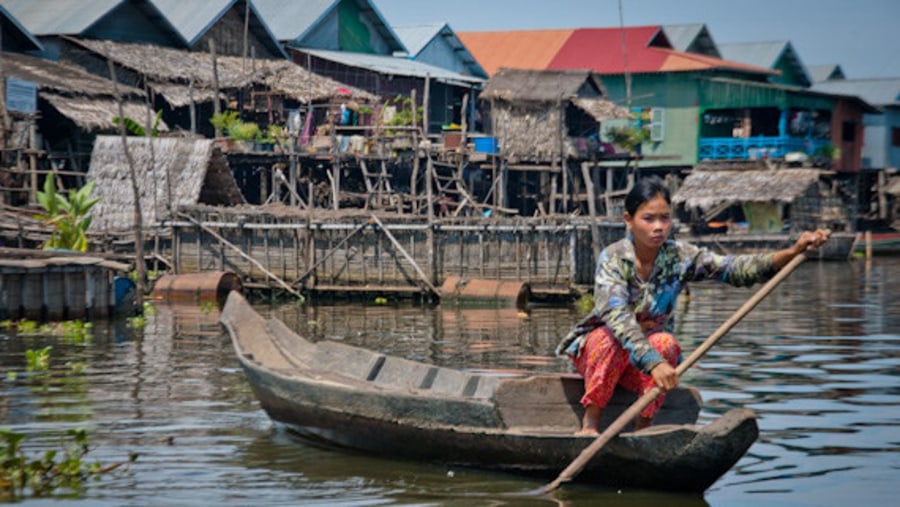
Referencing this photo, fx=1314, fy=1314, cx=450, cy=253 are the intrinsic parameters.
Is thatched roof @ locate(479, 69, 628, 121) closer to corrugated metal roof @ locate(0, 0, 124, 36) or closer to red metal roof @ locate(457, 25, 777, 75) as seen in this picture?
red metal roof @ locate(457, 25, 777, 75)

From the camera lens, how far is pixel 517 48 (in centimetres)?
4206

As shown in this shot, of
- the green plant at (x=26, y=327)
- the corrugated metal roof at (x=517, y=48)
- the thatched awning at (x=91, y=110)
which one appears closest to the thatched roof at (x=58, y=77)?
the thatched awning at (x=91, y=110)

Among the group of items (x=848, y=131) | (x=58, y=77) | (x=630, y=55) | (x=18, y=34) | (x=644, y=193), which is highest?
(x=630, y=55)

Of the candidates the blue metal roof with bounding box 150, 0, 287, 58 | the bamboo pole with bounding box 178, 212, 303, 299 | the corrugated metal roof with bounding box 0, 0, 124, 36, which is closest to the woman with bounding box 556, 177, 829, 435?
the bamboo pole with bounding box 178, 212, 303, 299

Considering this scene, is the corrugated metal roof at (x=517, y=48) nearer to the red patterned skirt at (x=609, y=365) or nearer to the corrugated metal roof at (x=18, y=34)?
the corrugated metal roof at (x=18, y=34)

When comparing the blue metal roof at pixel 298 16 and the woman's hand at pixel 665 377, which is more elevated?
the blue metal roof at pixel 298 16

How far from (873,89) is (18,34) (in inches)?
1116

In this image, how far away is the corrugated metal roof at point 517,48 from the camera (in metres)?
41.1

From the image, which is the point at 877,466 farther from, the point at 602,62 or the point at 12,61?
the point at 602,62

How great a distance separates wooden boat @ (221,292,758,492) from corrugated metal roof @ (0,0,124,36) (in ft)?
68.0

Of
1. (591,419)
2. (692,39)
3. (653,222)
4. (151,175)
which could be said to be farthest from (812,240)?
(692,39)

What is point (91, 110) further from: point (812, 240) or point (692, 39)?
point (692, 39)

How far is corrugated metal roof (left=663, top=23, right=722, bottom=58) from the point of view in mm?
41375

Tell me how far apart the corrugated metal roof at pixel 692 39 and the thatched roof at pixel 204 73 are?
14.2 meters
